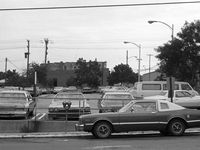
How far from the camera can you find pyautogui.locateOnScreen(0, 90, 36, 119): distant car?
21.0 m

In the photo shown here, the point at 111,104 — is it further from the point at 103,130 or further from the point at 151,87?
the point at 151,87

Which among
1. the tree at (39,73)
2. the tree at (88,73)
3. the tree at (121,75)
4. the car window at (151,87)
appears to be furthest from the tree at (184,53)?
the tree at (121,75)

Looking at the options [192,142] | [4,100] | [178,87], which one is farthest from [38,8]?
[178,87]

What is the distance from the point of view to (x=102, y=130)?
1599 cm

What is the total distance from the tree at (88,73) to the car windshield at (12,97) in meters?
74.0

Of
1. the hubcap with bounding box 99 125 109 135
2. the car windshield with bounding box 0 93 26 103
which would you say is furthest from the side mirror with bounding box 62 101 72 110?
the hubcap with bounding box 99 125 109 135

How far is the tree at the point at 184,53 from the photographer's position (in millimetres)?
41531

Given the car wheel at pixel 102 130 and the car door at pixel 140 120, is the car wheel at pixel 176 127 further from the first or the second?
the car wheel at pixel 102 130

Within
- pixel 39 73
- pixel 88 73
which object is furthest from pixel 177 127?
pixel 88 73

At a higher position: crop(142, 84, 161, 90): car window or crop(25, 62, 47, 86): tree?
crop(25, 62, 47, 86): tree

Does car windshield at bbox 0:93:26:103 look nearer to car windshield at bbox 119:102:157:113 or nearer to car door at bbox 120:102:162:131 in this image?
car windshield at bbox 119:102:157:113

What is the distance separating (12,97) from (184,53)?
23.8 m

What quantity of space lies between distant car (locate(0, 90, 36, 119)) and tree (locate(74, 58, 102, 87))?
74224 mm

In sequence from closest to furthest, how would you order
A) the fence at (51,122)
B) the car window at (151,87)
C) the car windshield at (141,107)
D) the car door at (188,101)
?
the car windshield at (141,107), the fence at (51,122), the car door at (188,101), the car window at (151,87)
